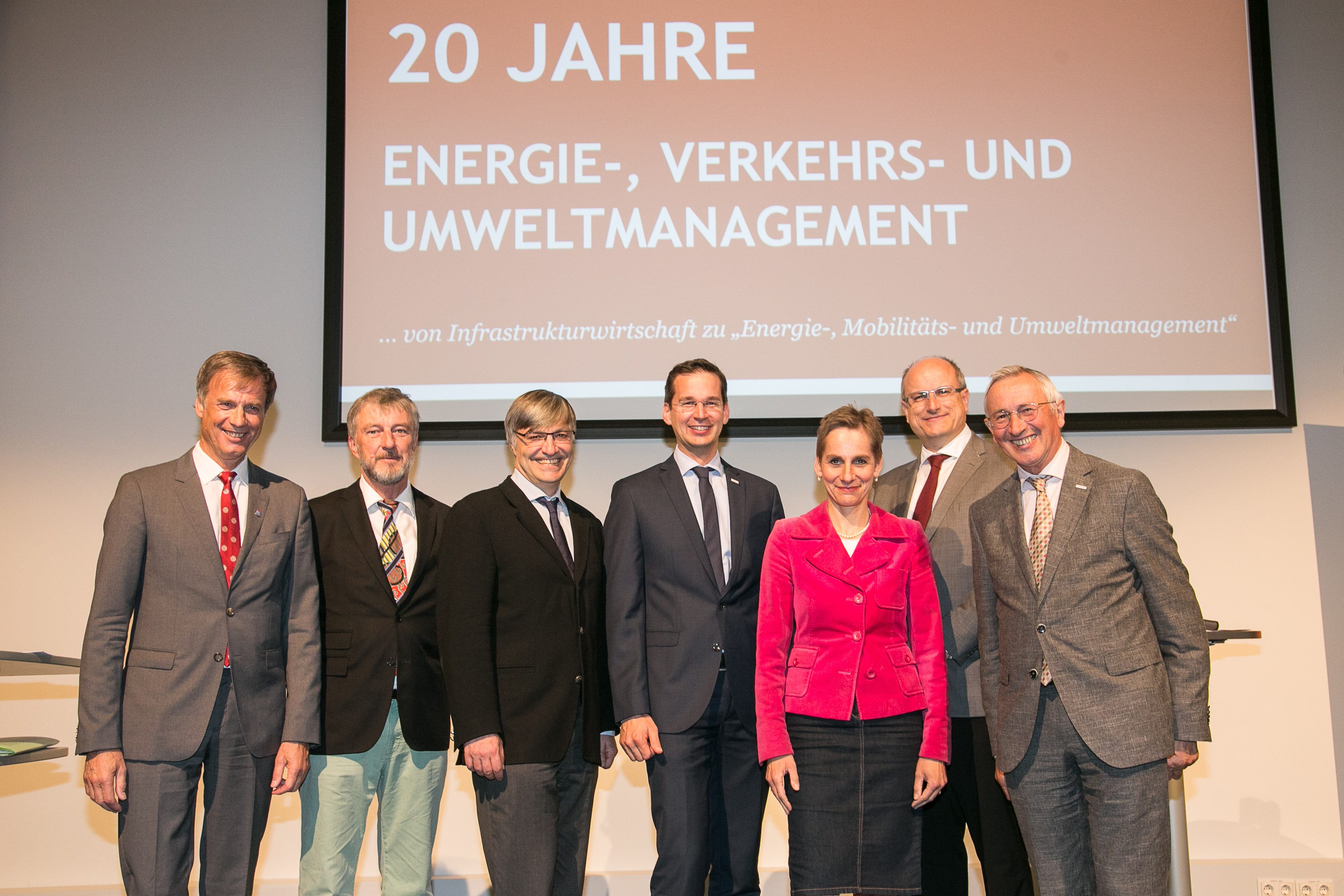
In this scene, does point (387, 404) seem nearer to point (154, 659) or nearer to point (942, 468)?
point (154, 659)

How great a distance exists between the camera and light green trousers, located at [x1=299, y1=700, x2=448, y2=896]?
2.43 meters

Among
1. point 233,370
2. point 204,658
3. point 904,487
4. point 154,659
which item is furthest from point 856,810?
point 233,370

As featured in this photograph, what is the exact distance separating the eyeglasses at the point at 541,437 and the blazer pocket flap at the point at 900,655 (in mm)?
1014

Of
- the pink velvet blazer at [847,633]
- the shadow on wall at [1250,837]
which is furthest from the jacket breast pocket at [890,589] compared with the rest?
the shadow on wall at [1250,837]

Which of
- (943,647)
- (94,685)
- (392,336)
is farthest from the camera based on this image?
(392,336)

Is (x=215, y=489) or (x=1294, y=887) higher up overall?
(x=215, y=489)

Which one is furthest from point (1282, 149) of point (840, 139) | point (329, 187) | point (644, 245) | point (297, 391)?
point (297, 391)

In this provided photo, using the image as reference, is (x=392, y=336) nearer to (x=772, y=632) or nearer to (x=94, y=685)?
(x=94, y=685)

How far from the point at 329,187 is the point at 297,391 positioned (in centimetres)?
84

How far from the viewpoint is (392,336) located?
3.66 meters

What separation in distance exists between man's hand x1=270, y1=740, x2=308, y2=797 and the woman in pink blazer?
1190 millimetres

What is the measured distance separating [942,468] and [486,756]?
156 cm

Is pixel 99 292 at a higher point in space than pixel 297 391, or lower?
higher

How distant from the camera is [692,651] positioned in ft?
8.09
